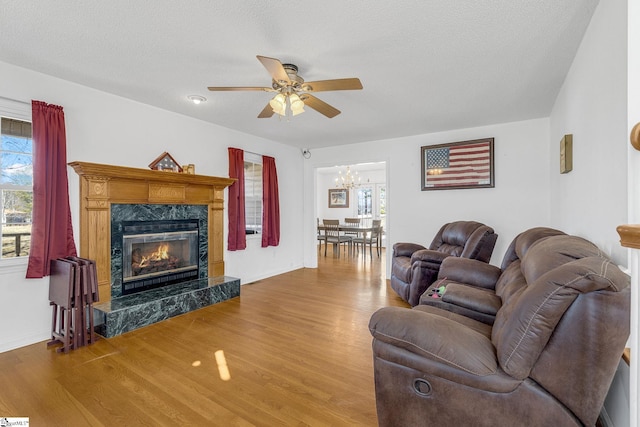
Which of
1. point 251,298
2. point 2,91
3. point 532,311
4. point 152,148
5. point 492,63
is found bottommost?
point 251,298

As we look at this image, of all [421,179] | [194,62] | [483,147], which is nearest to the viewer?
[194,62]

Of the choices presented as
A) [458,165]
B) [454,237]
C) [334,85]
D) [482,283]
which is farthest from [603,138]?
[458,165]

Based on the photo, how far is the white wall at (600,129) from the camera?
148 centimetres

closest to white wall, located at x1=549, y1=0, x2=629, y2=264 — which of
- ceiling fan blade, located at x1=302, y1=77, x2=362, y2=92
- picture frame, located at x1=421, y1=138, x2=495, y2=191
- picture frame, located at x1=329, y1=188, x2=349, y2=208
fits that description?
ceiling fan blade, located at x1=302, y1=77, x2=362, y2=92

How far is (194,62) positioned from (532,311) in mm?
2908

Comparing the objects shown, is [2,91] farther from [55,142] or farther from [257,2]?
[257,2]

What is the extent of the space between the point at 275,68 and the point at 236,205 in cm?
288

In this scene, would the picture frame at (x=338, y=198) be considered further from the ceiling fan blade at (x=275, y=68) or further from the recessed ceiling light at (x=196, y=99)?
the ceiling fan blade at (x=275, y=68)

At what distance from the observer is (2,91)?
2.62 meters

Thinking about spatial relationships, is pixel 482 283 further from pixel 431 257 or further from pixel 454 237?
pixel 454 237

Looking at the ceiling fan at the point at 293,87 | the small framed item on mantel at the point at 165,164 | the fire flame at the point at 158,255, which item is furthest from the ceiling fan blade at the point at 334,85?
the fire flame at the point at 158,255

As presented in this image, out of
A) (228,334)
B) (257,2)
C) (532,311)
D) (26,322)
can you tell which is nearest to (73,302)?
(26,322)

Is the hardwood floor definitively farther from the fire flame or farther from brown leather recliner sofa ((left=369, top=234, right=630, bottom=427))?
the fire flame

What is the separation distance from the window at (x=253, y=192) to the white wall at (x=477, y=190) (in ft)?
5.30
